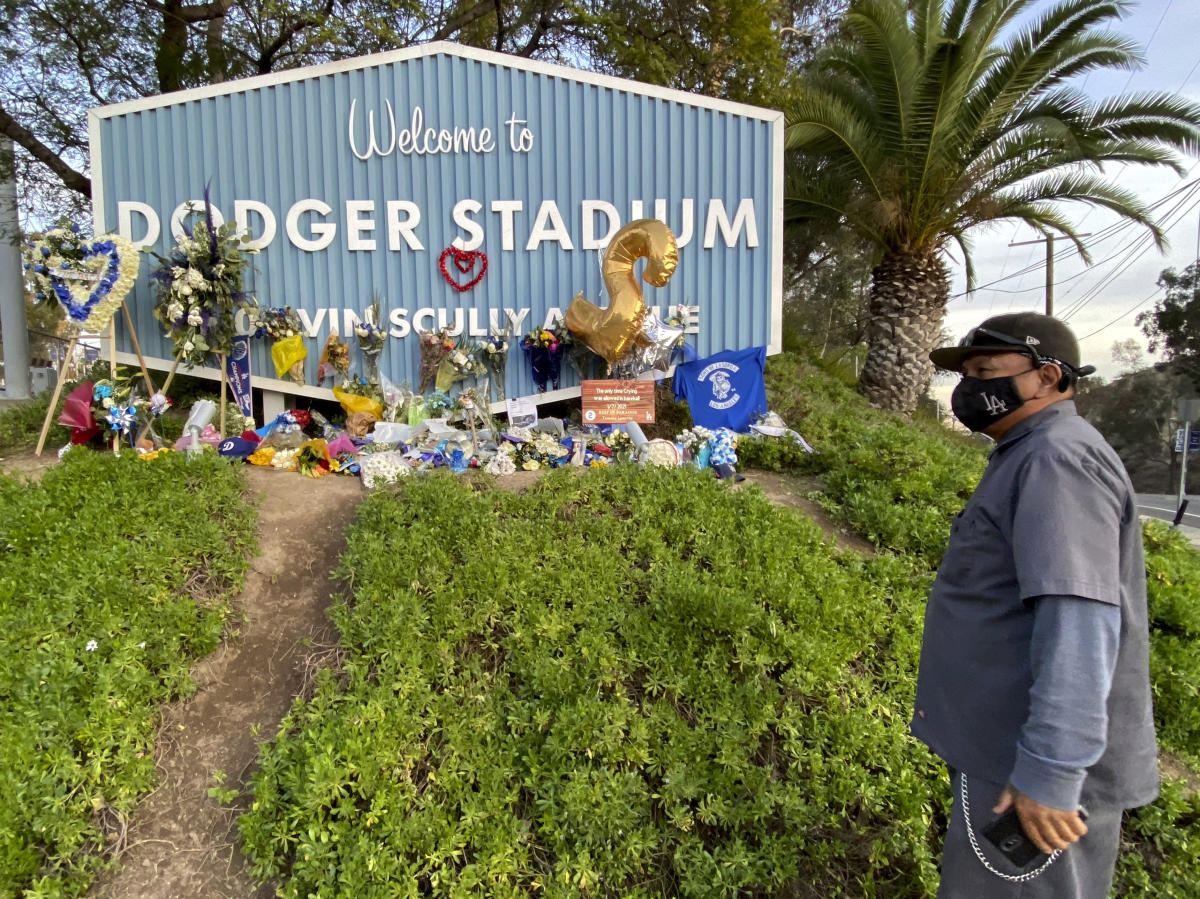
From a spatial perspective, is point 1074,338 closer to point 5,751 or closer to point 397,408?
point 5,751

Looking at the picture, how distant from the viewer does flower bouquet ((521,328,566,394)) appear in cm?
701

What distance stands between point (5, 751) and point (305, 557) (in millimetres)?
1799

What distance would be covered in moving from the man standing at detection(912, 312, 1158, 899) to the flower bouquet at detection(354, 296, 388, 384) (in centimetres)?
615

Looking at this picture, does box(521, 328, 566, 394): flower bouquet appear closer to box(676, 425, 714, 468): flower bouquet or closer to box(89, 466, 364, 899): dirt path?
box(676, 425, 714, 468): flower bouquet

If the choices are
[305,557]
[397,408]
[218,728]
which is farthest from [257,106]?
[218,728]

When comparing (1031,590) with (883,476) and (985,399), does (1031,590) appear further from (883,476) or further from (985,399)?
(883,476)

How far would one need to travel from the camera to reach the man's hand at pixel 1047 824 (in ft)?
4.55

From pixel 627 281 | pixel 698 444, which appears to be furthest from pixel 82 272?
pixel 698 444

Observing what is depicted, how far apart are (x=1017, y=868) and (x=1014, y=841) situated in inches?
3.6

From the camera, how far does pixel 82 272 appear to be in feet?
19.8

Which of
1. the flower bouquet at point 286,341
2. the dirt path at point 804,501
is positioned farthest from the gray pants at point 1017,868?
the flower bouquet at point 286,341

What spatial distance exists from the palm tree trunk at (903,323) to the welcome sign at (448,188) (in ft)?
12.6

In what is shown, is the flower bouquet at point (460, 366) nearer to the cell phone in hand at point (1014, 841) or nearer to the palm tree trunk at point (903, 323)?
the cell phone in hand at point (1014, 841)

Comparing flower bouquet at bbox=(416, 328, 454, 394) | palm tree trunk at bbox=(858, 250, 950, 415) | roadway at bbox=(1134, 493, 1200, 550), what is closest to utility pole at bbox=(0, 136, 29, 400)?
flower bouquet at bbox=(416, 328, 454, 394)
